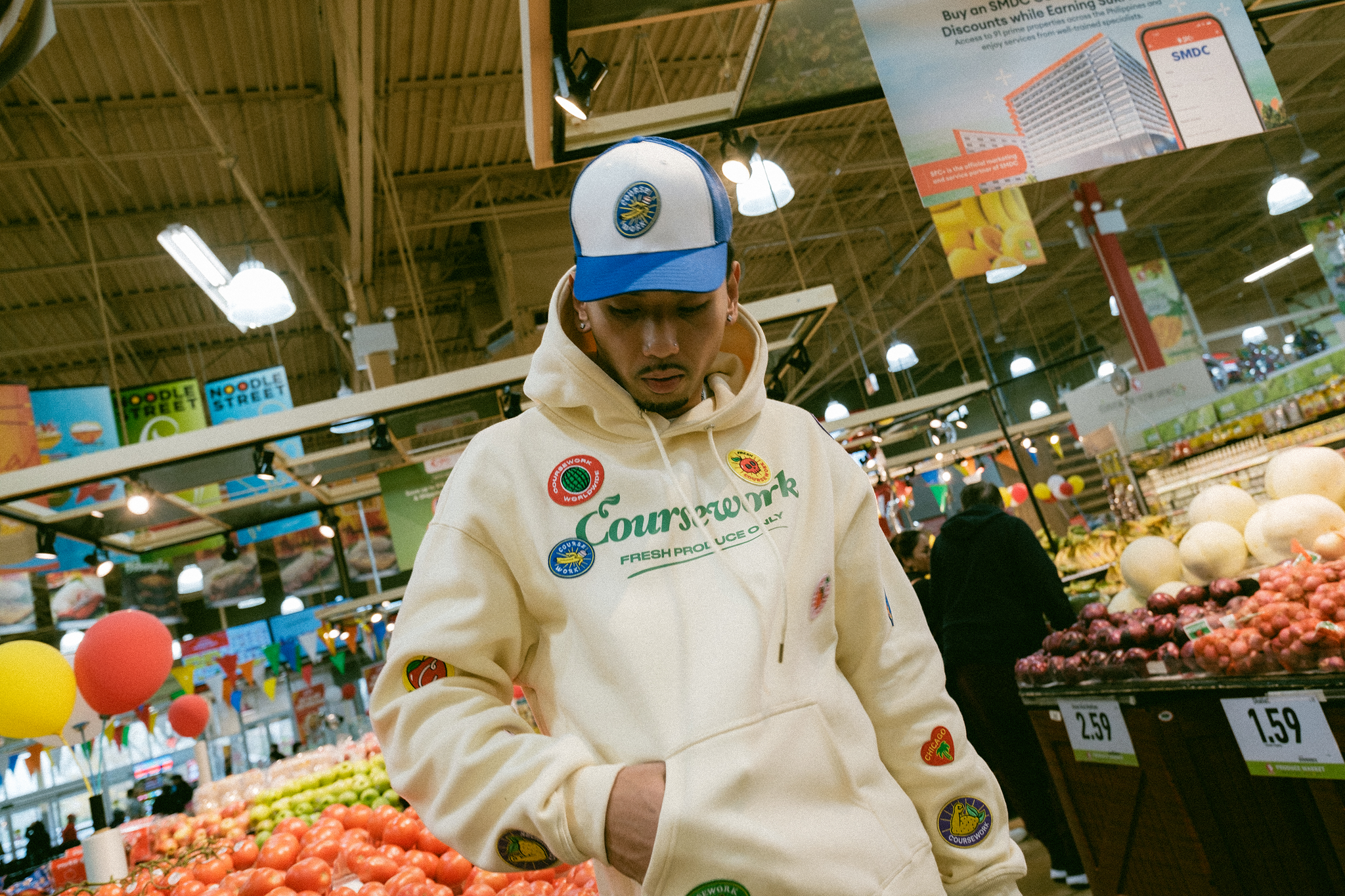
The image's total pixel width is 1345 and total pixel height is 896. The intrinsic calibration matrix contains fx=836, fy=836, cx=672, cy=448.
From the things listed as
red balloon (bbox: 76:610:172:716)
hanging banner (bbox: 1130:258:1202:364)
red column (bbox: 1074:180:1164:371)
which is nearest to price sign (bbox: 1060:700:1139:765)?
red balloon (bbox: 76:610:172:716)

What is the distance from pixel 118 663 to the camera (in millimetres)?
3764

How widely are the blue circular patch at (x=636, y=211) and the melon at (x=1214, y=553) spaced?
12.1ft

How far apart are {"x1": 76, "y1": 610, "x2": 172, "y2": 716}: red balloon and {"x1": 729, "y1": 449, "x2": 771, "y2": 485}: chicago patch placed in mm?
3567

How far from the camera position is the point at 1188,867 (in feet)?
Result: 9.27

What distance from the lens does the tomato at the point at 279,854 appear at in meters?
2.77

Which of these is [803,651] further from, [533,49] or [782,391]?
[782,391]

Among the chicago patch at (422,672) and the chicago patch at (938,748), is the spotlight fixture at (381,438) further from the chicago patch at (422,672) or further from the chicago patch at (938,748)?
the chicago patch at (938,748)

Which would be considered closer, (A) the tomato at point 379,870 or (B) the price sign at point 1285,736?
(B) the price sign at point 1285,736

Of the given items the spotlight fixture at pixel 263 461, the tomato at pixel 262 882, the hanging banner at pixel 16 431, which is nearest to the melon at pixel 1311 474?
the tomato at pixel 262 882

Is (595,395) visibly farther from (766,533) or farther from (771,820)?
(771,820)

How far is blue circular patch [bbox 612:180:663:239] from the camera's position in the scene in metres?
1.23

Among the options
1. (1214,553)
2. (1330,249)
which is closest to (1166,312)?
(1330,249)

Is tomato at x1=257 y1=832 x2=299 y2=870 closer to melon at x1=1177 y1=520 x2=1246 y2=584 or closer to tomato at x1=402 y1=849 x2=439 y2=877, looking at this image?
tomato at x1=402 y1=849 x2=439 y2=877

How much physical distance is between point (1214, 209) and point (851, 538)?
62.2 ft
